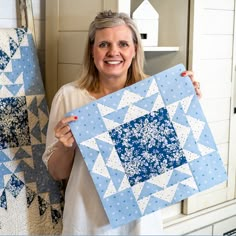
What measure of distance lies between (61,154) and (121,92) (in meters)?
0.28

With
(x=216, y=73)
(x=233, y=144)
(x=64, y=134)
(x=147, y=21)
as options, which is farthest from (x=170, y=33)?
(x=64, y=134)

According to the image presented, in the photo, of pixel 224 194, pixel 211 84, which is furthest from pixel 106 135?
pixel 224 194

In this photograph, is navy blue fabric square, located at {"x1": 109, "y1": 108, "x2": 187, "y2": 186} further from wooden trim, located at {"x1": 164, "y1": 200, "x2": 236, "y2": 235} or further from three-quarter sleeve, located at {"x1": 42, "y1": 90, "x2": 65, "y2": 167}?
wooden trim, located at {"x1": 164, "y1": 200, "x2": 236, "y2": 235}

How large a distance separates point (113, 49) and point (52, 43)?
0.51 metres

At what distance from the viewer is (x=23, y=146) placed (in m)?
1.61

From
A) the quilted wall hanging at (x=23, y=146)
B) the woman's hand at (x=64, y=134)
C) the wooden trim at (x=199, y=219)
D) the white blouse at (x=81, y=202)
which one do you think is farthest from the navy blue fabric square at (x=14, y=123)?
the wooden trim at (x=199, y=219)

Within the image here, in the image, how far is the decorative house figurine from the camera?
5.52 feet

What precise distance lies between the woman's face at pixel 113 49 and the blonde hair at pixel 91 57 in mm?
19

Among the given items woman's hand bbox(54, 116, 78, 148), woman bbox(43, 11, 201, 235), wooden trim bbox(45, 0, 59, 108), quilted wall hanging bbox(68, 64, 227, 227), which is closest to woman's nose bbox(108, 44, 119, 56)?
woman bbox(43, 11, 201, 235)

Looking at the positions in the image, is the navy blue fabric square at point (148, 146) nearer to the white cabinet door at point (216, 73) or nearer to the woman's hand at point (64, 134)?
the woman's hand at point (64, 134)

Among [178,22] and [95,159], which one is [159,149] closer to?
[95,159]

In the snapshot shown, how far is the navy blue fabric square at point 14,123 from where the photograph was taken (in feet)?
5.16

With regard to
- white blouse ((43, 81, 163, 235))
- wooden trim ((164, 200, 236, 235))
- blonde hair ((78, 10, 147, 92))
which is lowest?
wooden trim ((164, 200, 236, 235))

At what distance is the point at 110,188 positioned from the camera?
136 centimetres
